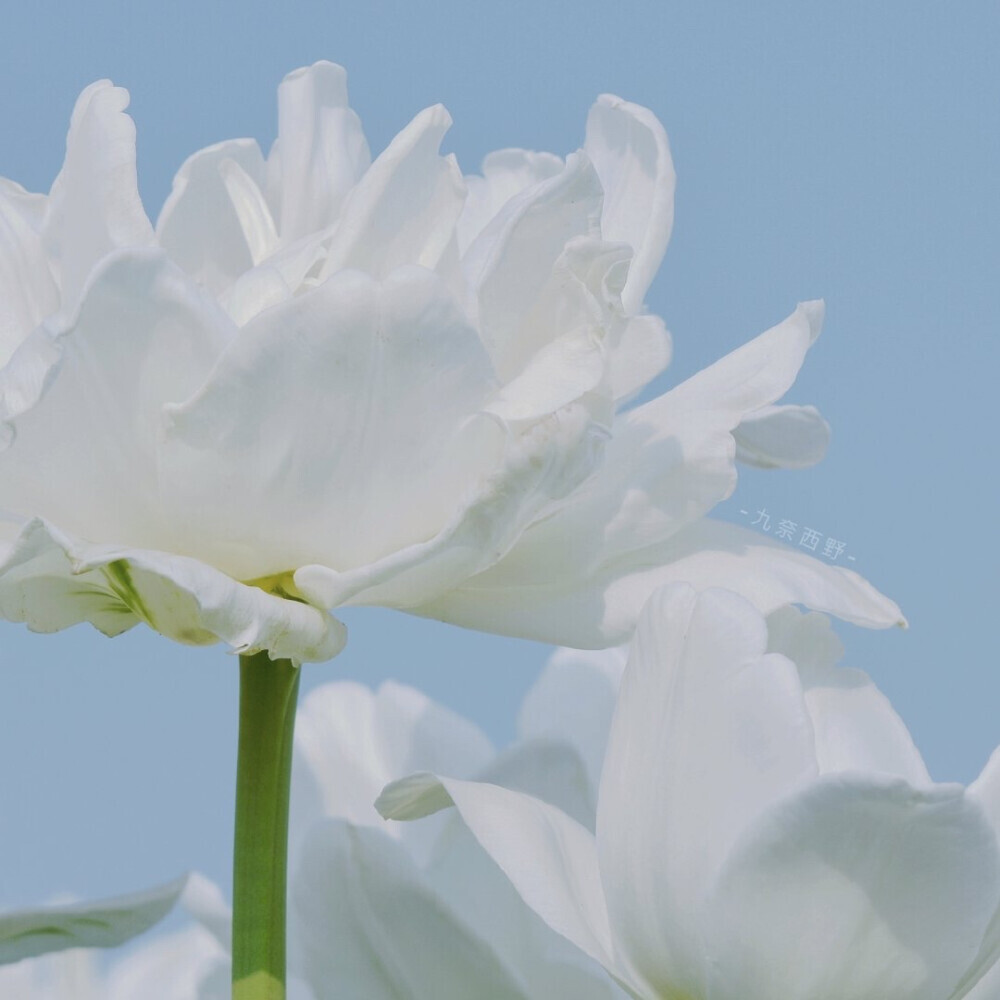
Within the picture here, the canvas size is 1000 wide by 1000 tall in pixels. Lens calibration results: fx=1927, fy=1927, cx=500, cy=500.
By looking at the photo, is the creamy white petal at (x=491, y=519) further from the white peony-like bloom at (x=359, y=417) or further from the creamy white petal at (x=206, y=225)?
the creamy white petal at (x=206, y=225)

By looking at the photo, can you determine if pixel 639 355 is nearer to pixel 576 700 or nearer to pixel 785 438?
pixel 785 438

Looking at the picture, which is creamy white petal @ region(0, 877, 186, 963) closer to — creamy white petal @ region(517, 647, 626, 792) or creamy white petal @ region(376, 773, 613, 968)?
creamy white petal @ region(376, 773, 613, 968)

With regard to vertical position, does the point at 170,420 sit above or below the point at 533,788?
above

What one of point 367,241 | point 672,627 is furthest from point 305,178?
point 672,627

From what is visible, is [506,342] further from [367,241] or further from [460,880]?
[460,880]

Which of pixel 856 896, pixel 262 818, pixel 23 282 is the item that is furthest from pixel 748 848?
pixel 23 282
